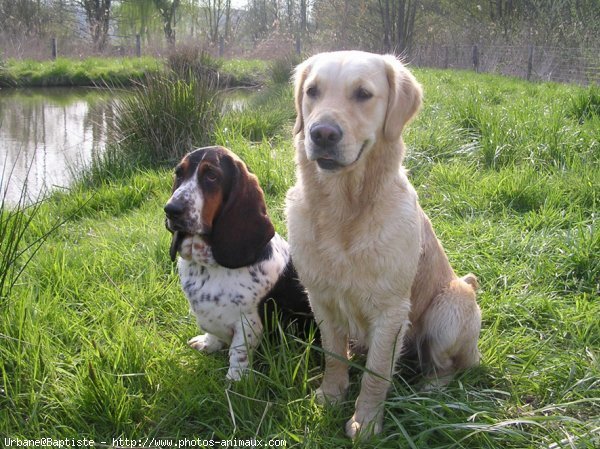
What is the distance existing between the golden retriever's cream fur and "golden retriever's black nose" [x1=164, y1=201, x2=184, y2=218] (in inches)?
19.5

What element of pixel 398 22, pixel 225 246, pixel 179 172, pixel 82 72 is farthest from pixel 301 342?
pixel 398 22

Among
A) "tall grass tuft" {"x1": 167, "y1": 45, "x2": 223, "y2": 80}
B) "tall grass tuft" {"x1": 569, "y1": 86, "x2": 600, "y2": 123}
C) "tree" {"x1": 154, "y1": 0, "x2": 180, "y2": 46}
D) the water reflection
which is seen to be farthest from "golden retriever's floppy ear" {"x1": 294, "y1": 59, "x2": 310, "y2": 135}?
"tree" {"x1": 154, "y1": 0, "x2": 180, "y2": 46}

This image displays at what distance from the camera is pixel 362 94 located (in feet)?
7.06

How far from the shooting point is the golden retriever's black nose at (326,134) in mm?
1964

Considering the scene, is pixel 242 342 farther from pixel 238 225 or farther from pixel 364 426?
pixel 364 426

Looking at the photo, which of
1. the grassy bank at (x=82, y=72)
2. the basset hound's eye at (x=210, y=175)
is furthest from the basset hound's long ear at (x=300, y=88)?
the grassy bank at (x=82, y=72)

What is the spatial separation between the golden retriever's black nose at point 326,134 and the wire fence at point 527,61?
9.91m

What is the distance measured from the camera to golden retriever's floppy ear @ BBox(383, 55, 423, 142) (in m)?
2.20

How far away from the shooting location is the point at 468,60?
18250mm

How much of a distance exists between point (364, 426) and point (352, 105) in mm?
1323

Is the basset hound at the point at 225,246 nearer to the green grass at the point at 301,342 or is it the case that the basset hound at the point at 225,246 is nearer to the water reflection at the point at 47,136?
the green grass at the point at 301,342

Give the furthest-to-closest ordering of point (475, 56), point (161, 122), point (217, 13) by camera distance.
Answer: point (217, 13) < point (475, 56) < point (161, 122)

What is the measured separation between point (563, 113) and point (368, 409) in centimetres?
555

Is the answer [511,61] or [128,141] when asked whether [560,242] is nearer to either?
[128,141]
